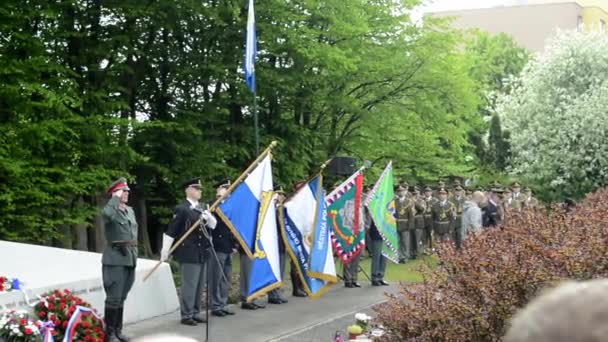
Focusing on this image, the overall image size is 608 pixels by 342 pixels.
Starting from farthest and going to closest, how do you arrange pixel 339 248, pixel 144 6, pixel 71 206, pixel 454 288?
pixel 144 6 < pixel 71 206 < pixel 339 248 < pixel 454 288

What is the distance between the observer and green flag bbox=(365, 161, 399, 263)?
1608cm

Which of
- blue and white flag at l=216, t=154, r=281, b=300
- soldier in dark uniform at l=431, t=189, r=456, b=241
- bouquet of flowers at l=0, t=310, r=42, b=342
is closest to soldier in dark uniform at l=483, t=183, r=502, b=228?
soldier in dark uniform at l=431, t=189, r=456, b=241

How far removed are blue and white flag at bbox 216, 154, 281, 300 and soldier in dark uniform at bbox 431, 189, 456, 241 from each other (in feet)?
41.8

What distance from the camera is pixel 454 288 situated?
20.8 feet

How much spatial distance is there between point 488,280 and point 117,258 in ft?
18.9

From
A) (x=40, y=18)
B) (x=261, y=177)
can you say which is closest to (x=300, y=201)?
(x=261, y=177)

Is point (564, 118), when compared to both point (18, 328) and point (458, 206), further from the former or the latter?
point (18, 328)

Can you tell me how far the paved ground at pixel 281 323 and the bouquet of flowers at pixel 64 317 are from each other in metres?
0.64

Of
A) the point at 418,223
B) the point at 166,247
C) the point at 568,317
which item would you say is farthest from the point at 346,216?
the point at 568,317

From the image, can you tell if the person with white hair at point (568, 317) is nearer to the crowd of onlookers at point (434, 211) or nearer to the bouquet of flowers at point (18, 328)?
the bouquet of flowers at point (18, 328)

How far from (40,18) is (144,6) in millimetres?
2800

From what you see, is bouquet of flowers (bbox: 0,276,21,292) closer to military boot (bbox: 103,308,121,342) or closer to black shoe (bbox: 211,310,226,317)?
military boot (bbox: 103,308,121,342)

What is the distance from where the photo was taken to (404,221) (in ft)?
76.0

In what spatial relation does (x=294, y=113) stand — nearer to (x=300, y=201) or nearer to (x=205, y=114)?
(x=205, y=114)
